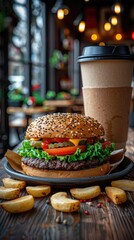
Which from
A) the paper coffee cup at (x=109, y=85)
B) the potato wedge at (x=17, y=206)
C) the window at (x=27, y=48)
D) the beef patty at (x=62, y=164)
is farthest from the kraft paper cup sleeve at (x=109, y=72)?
the window at (x=27, y=48)

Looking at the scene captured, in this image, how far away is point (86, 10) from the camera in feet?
36.0

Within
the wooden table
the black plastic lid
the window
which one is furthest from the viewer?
the window

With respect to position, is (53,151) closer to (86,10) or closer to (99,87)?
(99,87)

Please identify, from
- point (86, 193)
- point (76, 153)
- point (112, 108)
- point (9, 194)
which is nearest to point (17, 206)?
point (9, 194)

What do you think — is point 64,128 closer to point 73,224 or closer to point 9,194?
point 9,194

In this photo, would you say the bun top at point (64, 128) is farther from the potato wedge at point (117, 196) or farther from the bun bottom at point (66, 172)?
the potato wedge at point (117, 196)

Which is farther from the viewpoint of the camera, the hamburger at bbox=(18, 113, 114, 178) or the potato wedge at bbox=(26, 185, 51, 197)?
the hamburger at bbox=(18, 113, 114, 178)

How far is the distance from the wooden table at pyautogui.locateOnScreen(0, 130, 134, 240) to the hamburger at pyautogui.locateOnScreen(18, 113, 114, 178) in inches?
8.8

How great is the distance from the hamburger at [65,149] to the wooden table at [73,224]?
0.73ft

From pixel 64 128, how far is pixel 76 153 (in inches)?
5.9

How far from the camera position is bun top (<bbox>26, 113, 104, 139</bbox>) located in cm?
126

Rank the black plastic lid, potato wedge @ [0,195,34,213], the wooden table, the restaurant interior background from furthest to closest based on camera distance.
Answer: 1. the restaurant interior background
2. the black plastic lid
3. potato wedge @ [0,195,34,213]
4. the wooden table

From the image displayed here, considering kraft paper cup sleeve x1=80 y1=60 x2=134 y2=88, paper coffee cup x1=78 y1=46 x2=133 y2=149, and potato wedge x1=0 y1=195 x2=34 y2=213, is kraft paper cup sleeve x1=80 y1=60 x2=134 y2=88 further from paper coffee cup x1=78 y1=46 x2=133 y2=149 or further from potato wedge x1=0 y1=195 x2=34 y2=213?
potato wedge x1=0 y1=195 x2=34 y2=213

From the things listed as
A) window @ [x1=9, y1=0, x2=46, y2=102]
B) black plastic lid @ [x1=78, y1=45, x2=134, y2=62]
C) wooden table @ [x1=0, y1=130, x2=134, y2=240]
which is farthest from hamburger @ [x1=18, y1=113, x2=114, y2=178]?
window @ [x1=9, y1=0, x2=46, y2=102]
